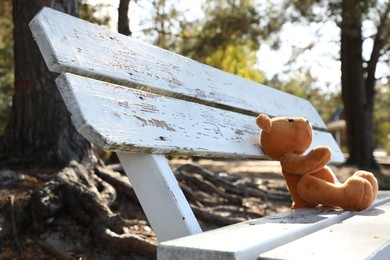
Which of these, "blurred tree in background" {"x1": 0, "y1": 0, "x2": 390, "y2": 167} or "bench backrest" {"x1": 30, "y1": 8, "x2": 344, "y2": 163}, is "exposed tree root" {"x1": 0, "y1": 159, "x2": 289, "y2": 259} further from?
"blurred tree in background" {"x1": 0, "y1": 0, "x2": 390, "y2": 167}

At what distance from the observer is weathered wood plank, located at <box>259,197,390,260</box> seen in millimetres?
984

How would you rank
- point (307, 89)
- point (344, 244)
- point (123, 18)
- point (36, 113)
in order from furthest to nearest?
point (307, 89), point (123, 18), point (36, 113), point (344, 244)

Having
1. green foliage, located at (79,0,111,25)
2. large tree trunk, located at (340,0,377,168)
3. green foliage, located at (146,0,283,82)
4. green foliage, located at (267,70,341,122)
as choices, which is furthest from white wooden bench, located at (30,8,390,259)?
green foliage, located at (267,70,341,122)

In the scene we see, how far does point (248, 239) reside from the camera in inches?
43.7

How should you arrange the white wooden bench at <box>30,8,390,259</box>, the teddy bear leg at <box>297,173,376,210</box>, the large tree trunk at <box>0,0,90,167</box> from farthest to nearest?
the large tree trunk at <box>0,0,90,167</box>
the teddy bear leg at <box>297,173,376,210</box>
the white wooden bench at <box>30,8,390,259</box>

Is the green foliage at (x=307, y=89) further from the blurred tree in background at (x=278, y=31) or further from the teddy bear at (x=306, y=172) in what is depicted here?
the teddy bear at (x=306, y=172)

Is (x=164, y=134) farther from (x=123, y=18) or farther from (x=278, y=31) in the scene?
(x=278, y=31)

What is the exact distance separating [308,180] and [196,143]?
47 cm

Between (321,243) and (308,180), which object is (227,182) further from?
(321,243)

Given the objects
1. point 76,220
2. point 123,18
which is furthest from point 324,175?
point 123,18

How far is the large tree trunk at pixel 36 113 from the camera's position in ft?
11.2

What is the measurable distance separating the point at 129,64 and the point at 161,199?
1.66 feet

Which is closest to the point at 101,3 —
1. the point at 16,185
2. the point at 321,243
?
the point at 16,185

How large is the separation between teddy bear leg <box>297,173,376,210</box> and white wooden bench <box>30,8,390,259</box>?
69 millimetres
